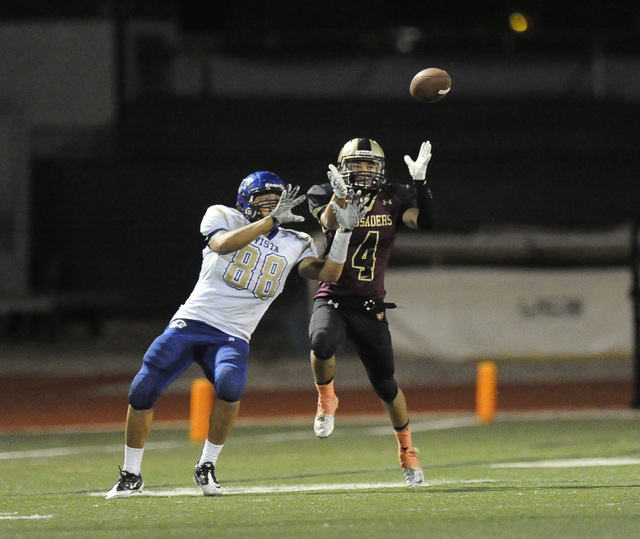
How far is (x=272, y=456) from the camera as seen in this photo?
31.1 feet

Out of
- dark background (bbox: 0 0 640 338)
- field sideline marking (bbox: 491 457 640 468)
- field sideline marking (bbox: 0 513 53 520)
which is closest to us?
field sideline marking (bbox: 0 513 53 520)

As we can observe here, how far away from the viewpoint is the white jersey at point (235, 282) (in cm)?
694

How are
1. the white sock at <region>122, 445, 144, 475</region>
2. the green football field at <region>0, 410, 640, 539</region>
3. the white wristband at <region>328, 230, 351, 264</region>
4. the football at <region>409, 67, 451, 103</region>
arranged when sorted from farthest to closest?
the football at <region>409, 67, 451, 103</region> < the white wristband at <region>328, 230, 351, 264</region> < the white sock at <region>122, 445, 144, 475</region> < the green football field at <region>0, 410, 640, 539</region>

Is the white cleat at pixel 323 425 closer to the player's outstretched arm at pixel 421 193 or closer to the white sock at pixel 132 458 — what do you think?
the white sock at pixel 132 458

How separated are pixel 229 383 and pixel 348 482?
54.0 inches

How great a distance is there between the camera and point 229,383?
675 centimetres

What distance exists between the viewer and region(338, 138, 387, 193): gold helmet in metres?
7.31

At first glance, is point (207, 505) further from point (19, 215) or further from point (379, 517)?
point (19, 215)

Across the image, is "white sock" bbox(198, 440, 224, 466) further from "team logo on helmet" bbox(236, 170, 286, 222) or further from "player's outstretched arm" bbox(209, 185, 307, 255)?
"team logo on helmet" bbox(236, 170, 286, 222)

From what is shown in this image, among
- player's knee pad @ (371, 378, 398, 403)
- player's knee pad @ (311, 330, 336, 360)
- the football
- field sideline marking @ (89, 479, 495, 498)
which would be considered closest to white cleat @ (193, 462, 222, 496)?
field sideline marking @ (89, 479, 495, 498)

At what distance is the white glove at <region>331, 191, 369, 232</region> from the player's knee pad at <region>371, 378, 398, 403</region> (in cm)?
102

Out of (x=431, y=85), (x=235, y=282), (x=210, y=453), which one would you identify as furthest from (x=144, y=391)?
(x=431, y=85)

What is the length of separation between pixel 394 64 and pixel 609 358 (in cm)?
740

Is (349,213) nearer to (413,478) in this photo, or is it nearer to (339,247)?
(339,247)
